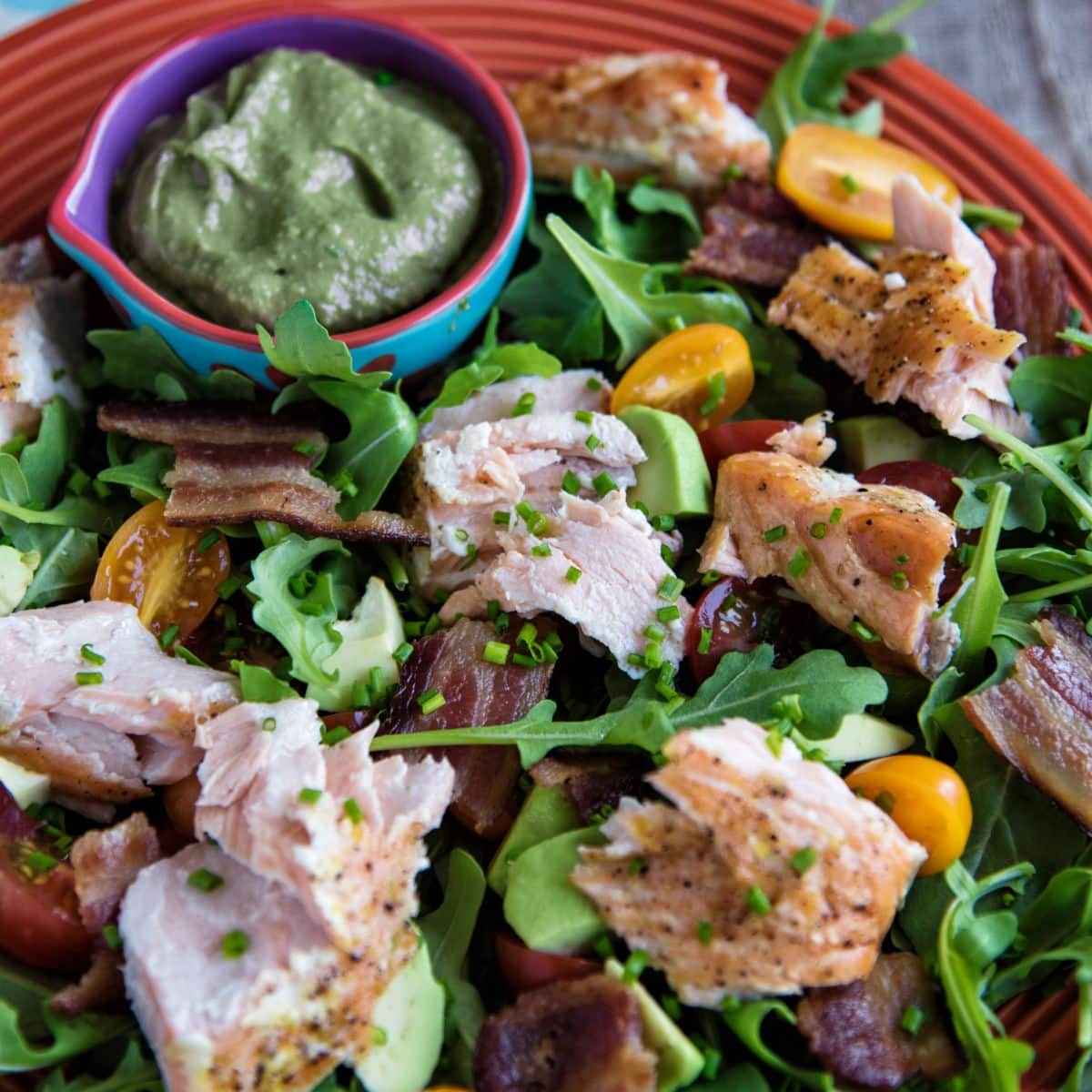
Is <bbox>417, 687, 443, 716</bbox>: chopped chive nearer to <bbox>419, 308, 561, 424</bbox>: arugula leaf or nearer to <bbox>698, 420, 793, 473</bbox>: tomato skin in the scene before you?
<bbox>419, 308, 561, 424</bbox>: arugula leaf

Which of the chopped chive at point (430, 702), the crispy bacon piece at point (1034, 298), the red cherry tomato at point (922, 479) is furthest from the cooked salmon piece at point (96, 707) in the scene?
the crispy bacon piece at point (1034, 298)

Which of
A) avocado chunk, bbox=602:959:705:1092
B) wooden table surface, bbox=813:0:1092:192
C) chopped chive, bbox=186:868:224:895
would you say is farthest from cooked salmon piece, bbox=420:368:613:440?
wooden table surface, bbox=813:0:1092:192

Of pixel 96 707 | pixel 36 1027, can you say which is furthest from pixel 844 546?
pixel 36 1027

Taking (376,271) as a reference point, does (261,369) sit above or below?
below

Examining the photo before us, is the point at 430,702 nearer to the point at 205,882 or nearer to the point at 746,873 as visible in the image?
the point at 205,882

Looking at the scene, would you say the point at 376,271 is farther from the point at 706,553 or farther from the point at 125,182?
the point at 706,553

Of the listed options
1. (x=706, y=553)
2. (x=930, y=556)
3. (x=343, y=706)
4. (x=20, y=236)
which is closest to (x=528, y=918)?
(x=343, y=706)
